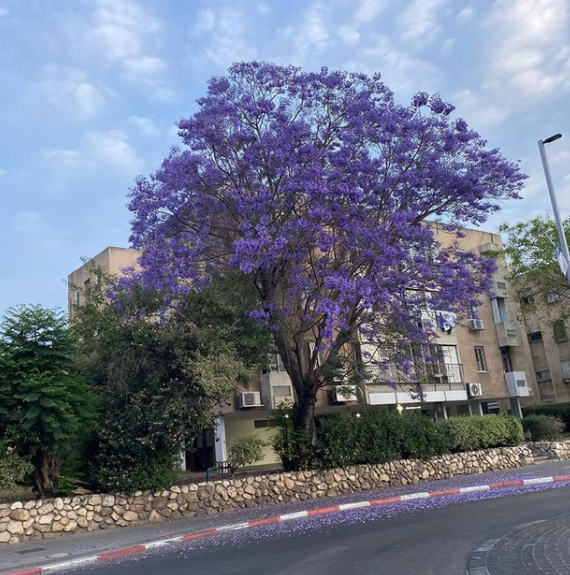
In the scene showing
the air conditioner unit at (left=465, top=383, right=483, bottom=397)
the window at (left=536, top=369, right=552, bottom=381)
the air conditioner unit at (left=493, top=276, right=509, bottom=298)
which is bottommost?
the air conditioner unit at (left=465, top=383, right=483, bottom=397)

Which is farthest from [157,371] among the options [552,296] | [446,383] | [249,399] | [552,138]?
[552,296]

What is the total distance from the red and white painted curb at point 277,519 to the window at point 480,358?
1977 centimetres

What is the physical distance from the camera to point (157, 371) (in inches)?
620

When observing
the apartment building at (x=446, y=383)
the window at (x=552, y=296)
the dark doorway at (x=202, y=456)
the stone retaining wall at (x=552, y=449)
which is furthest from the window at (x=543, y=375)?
the dark doorway at (x=202, y=456)

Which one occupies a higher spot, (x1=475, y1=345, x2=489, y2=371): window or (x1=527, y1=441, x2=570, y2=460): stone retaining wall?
(x1=475, y1=345, x2=489, y2=371): window

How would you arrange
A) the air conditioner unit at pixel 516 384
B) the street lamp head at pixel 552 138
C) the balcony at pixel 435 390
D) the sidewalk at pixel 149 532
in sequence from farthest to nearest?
the air conditioner unit at pixel 516 384, the balcony at pixel 435 390, the street lamp head at pixel 552 138, the sidewalk at pixel 149 532

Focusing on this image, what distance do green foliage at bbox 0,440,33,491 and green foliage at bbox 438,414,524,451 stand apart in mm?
14959

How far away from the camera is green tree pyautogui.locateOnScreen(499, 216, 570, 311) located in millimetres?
32625

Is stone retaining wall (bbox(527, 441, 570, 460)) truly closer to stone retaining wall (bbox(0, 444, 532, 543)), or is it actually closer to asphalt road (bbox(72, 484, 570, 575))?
stone retaining wall (bbox(0, 444, 532, 543))

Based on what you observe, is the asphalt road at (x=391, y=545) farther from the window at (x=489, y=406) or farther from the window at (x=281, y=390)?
the window at (x=489, y=406)

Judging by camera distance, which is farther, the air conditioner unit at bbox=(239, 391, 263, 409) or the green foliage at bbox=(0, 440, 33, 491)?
the air conditioner unit at bbox=(239, 391, 263, 409)

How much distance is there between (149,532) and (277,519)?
284cm

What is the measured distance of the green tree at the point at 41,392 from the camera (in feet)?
44.7

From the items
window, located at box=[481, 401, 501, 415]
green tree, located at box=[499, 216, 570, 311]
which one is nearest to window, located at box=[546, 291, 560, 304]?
green tree, located at box=[499, 216, 570, 311]
